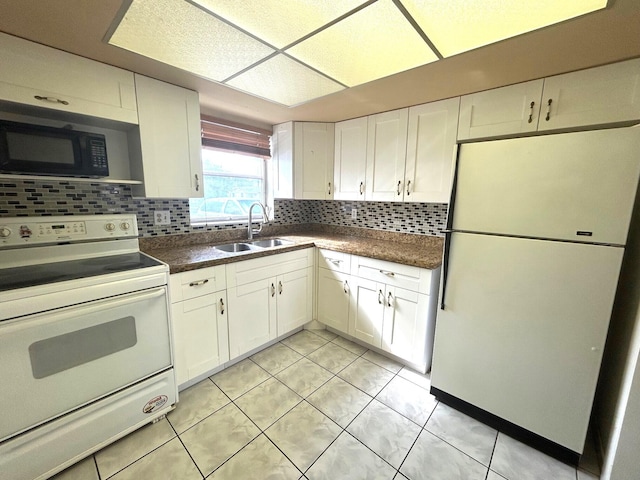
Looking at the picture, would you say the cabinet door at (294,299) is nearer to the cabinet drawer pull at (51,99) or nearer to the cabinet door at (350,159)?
the cabinet door at (350,159)

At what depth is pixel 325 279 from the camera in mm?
2541

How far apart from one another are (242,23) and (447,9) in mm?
870

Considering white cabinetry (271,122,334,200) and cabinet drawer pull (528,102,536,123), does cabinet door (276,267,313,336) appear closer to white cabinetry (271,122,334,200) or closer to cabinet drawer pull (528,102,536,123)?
white cabinetry (271,122,334,200)

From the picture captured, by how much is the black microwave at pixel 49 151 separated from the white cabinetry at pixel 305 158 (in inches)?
60.0

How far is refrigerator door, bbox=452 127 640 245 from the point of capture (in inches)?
45.0

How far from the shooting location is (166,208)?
2.15 meters

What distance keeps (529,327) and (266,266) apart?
1747 mm

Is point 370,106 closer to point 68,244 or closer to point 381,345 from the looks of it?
point 381,345

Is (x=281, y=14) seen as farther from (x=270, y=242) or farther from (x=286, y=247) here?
(x=270, y=242)

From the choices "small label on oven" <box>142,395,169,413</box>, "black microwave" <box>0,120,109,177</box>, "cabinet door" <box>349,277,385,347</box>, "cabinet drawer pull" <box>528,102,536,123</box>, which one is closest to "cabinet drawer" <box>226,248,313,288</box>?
"cabinet door" <box>349,277,385,347</box>

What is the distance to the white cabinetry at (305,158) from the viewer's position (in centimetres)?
267

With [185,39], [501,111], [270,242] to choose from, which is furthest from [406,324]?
[185,39]

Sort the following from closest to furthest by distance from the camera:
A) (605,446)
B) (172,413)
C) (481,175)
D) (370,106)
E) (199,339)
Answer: (605,446), (481,175), (172,413), (199,339), (370,106)

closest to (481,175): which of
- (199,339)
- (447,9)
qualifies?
(447,9)
